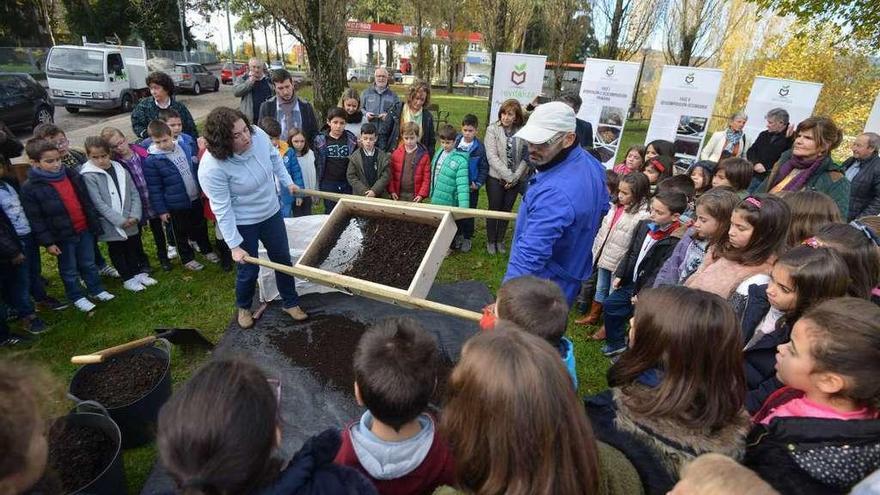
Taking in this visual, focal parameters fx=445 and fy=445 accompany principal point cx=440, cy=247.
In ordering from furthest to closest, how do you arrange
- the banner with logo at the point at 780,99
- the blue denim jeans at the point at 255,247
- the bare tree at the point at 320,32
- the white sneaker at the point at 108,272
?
the bare tree at the point at 320,32, the banner with logo at the point at 780,99, the white sneaker at the point at 108,272, the blue denim jeans at the point at 255,247

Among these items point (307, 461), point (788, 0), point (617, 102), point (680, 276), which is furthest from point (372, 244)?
point (788, 0)

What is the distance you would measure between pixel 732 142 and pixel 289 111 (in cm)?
730

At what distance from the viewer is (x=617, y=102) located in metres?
9.98

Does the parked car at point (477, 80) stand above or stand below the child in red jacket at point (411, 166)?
above

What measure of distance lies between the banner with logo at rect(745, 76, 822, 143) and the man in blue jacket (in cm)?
861

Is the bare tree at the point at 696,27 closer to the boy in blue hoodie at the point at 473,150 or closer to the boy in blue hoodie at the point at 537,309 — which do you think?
the boy in blue hoodie at the point at 473,150

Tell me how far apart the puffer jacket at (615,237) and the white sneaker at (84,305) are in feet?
16.6

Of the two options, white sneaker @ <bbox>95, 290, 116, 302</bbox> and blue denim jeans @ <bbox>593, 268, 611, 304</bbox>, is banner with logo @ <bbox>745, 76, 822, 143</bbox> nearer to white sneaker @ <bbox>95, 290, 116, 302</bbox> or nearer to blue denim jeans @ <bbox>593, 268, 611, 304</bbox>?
blue denim jeans @ <bbox>593, 268, 611, 304</bbox>

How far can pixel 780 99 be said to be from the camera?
30.1ft

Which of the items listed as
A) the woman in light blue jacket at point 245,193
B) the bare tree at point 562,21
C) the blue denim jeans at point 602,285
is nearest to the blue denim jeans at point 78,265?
the woman in light blue jacket at point 245,193

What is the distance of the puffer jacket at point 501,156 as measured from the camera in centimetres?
578

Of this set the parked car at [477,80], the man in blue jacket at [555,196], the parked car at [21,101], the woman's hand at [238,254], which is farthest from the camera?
the parked car at [477,80]

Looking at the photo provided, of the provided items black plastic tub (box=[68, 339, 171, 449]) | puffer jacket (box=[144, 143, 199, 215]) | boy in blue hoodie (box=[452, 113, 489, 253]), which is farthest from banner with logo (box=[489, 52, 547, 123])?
black plastic tub (box=[68, 339, 171, 449])

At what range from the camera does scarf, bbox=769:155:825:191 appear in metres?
4.36
